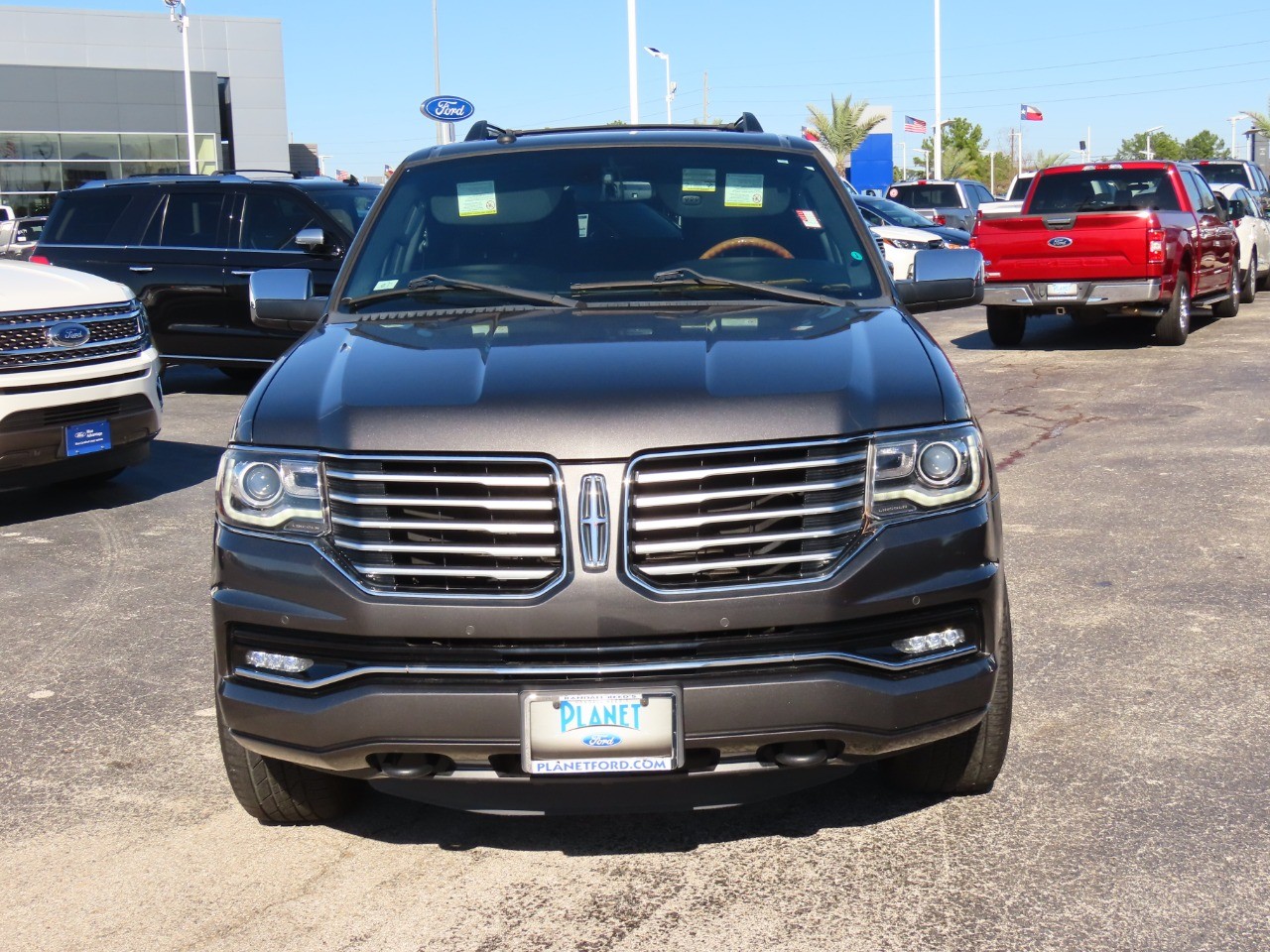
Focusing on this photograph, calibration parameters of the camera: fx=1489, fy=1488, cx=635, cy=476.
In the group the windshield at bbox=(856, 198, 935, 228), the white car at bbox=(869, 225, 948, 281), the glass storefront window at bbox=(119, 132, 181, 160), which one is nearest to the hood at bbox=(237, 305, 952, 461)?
the white car at bbox=(869, 225, 948, 281)

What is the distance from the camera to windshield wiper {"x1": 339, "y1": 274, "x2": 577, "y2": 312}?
434cm

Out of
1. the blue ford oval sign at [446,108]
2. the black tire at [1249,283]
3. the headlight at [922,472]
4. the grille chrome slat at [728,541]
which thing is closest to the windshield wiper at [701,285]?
the headlight at [922,472]

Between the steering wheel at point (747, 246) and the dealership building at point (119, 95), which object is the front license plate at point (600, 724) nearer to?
the steering wheel at point (747, 246)

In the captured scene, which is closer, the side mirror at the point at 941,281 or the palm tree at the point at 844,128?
the side mirror at the point at 941,281

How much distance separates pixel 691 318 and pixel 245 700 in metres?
1.54

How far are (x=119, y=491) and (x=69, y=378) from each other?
3.76 ft

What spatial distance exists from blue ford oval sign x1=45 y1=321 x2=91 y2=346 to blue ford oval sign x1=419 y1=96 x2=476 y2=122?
17.8m

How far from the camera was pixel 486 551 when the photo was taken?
326cm

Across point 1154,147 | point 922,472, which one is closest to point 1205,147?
point 1154,147

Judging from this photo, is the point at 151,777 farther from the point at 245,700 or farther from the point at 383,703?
the point at 383,703

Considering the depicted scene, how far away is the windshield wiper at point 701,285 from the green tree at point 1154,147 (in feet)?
394

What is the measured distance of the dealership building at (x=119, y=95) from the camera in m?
48.0

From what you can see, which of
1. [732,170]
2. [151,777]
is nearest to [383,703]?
[151,777]

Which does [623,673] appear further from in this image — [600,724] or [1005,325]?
[1005,325]
